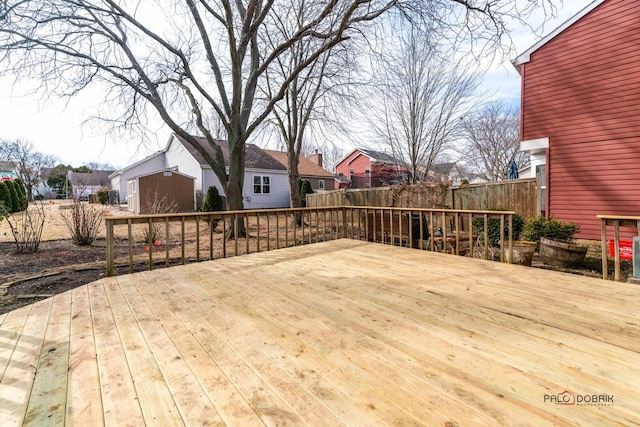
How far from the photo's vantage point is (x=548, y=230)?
5777 millimetres

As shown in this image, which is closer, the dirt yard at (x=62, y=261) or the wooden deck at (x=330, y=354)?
the wooden deck at (x=330, y=354)

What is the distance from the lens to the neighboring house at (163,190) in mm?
14906

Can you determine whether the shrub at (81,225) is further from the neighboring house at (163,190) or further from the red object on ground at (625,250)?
the red object on ground at (625,250)

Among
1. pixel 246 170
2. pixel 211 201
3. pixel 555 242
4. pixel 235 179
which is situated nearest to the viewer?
pixel 555 242

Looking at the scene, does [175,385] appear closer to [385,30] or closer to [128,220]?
[128,220]

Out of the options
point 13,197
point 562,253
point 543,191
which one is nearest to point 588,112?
point 543,191

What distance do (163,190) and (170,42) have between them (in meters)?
9.30

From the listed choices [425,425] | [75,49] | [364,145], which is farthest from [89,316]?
[364,145]

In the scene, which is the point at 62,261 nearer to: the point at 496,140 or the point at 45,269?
the point at 45,269

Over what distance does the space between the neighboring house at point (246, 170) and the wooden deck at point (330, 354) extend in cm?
1380

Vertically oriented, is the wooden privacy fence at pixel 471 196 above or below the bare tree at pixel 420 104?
below

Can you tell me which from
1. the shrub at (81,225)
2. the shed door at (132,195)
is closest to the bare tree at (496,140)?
the shrub at (81,225)

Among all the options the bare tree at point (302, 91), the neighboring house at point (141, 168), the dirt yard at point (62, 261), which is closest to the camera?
the dirt yard at point (62, 261)

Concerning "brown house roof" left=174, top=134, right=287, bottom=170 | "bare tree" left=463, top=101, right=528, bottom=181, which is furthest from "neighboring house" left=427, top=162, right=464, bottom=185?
"brown house roof" left=174, top=134, right=287, bottom=170
